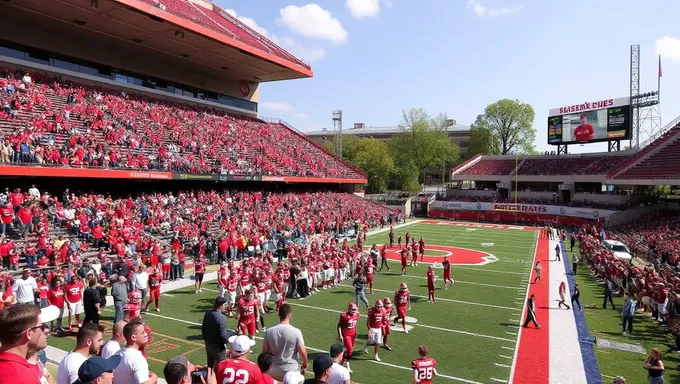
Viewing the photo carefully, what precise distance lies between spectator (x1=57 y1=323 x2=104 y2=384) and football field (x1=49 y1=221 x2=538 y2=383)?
501 cm

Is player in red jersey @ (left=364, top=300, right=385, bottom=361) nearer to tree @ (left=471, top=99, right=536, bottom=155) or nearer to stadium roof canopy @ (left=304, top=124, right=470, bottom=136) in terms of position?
tree @ (left=471, top=99, right=536, bottom=155)

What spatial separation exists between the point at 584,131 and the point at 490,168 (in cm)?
1124

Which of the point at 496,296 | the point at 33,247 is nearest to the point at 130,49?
the point at 33,247

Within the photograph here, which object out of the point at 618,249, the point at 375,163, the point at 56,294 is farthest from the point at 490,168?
the point at 56,294

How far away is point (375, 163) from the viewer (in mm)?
66438

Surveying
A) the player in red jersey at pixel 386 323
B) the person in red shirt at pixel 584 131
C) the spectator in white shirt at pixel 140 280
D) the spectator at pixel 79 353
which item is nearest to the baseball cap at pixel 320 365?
the spectator at pixel 79 353

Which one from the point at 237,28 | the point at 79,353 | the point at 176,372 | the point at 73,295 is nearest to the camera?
the point at 176,372

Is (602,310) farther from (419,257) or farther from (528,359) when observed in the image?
(419,257)

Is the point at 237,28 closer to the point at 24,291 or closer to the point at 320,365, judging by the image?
the point at 24,291

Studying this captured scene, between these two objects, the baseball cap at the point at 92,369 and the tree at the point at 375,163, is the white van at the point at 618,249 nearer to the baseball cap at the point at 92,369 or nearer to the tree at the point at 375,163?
the baseball cap at the point at 92,369

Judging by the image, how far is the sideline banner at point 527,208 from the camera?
131 ft

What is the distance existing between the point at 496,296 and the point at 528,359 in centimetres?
611

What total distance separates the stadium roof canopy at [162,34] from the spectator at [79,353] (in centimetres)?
2462

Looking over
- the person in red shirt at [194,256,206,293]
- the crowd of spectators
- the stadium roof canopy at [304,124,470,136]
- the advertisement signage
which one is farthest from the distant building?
the person in red shirt at [194,256,206,293]
